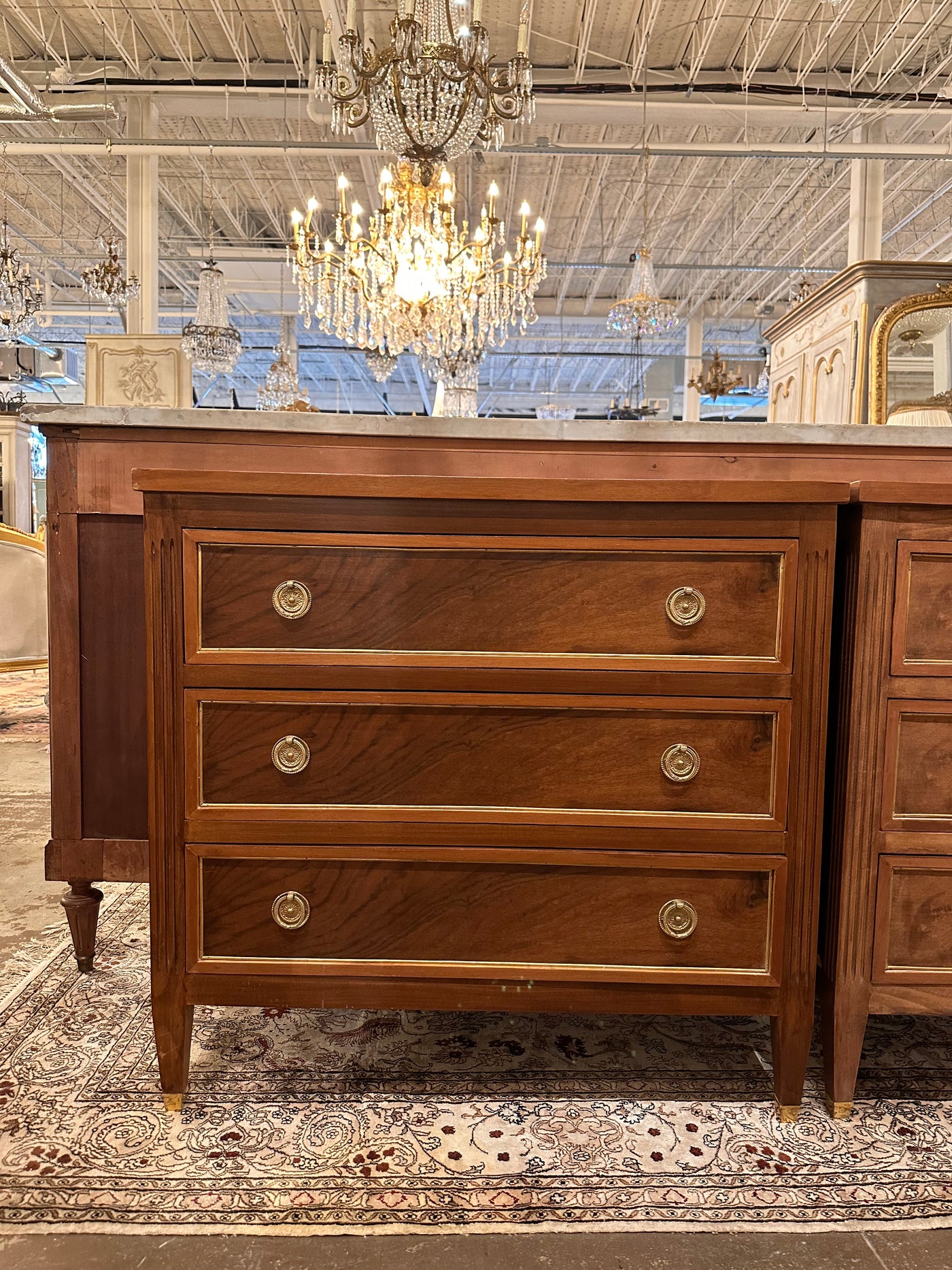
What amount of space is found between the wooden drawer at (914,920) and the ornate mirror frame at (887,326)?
187cm

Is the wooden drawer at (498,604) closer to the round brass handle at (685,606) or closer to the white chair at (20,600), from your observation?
the round brass handle at (685,606)

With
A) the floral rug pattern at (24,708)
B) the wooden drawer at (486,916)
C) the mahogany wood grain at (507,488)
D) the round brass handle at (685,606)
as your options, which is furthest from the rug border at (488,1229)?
the floral rug pattern at (24,708)

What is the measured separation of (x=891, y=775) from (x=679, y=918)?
431 mm

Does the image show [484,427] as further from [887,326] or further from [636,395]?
[636,395]

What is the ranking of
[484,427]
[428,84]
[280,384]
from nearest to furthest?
[484,427], [428,84], [280,384]

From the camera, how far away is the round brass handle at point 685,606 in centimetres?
135

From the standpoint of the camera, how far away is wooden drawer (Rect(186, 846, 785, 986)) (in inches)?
54.2

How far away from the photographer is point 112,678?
1857mm

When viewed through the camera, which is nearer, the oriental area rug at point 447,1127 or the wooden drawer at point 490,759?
the oriental area rug at point 447,1127

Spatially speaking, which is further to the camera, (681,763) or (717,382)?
(717,382)

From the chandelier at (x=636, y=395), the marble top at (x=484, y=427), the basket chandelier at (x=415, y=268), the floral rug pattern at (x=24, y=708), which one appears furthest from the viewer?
the chandelier at (x=636, y=395)

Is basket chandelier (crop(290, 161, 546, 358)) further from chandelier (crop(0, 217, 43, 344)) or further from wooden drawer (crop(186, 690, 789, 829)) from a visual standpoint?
wooden drawer (crop(186, 690, 789, 829))

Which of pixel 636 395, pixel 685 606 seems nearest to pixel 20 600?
pixel 685 606

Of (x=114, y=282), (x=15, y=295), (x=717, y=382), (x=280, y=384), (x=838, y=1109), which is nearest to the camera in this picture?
(x=838, y=1109)
